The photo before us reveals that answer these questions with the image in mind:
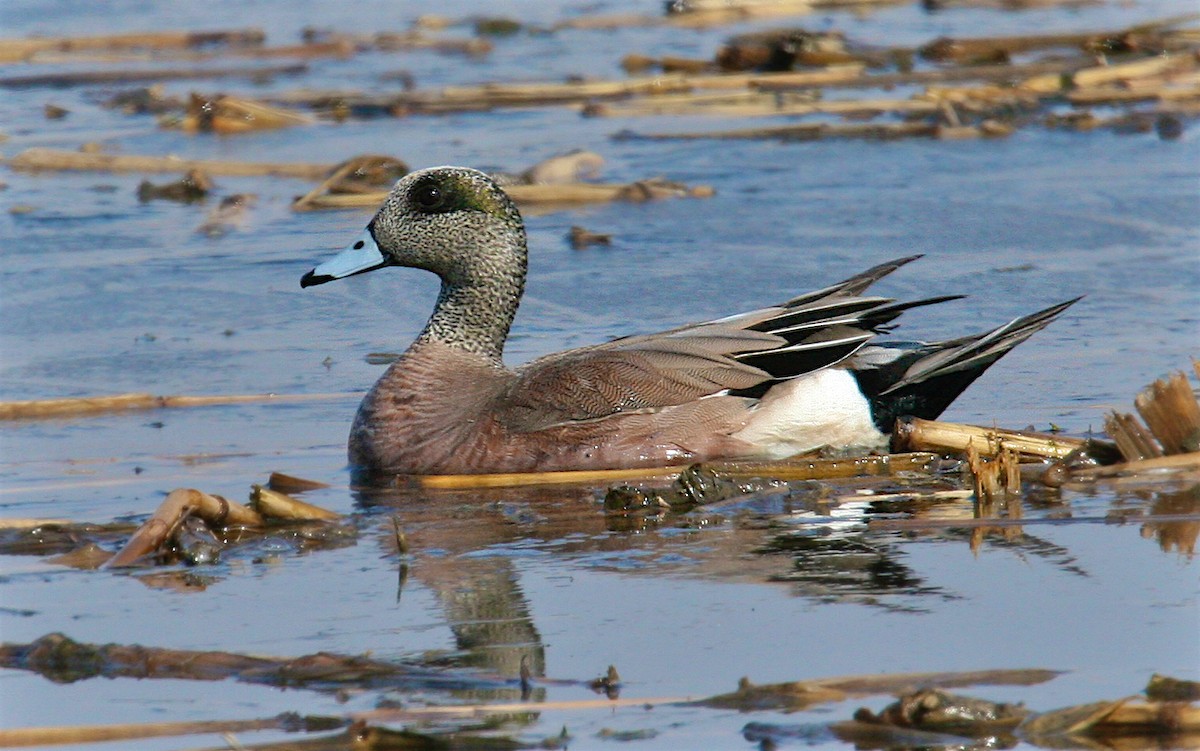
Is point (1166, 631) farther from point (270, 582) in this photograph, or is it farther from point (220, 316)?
point (220, 316)

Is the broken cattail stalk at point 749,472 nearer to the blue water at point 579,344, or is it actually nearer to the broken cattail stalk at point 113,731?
the blue water at point 579,344

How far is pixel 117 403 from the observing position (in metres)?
6.38

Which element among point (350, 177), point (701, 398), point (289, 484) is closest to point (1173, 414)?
point (701, 398)

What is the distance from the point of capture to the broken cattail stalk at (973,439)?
5.25 meters

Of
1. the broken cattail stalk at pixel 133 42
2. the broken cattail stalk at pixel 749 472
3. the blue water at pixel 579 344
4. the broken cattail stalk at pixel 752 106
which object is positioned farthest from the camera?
the broken cattail stalk at pixel 133 42

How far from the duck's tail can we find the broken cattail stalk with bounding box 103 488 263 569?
6.69 feet

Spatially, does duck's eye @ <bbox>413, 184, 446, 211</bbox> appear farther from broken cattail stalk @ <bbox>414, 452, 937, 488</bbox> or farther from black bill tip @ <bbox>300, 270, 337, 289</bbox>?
broken cattail stalk @ <bbox>414, 452, 937, 488</bbox>


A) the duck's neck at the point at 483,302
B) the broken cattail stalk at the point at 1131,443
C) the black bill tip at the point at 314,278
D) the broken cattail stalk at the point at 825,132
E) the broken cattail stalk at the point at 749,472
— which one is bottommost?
the broken cattail stalk at the point at 749,472

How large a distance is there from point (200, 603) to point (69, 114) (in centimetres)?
910

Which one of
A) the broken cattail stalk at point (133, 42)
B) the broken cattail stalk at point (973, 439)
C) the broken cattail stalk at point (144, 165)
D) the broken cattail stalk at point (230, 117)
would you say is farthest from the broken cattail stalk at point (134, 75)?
the broken cattail stalk at point (973, 439)

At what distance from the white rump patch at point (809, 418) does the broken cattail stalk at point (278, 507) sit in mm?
1453

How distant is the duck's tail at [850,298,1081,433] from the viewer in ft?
18.7

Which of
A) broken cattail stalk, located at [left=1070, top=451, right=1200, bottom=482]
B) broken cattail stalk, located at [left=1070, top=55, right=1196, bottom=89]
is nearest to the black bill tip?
broken cattail stalk, located at [left=1070, top=451, right=1200, bottom=482]

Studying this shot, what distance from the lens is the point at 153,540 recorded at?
453 centimetres
